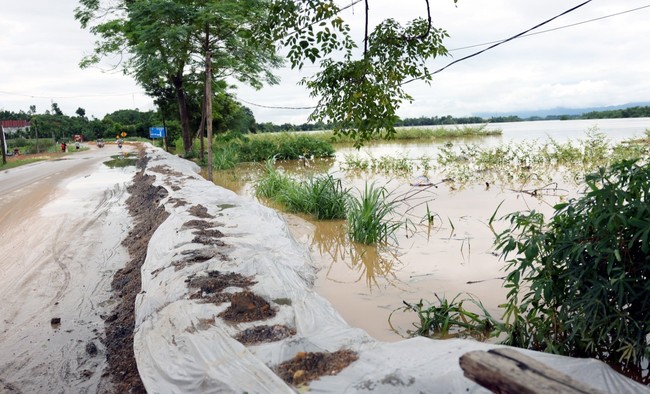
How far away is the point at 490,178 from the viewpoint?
11914mm

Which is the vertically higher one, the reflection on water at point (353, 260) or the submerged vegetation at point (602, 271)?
the submerged vegetation at point (602, 271)

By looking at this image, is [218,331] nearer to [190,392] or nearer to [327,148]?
[190,392]

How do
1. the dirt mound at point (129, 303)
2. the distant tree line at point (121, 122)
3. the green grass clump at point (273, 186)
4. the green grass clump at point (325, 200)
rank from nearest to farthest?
the dirt mound at point (129, 303), the green grass clump at point (325, 200), the green grass clump at point (273, 186), the distant tree line at point (121, 122)

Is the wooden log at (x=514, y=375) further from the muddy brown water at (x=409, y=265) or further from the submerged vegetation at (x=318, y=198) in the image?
the submerged vegetation at (x=318, y=198)

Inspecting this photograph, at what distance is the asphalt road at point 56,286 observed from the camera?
10.8 ft

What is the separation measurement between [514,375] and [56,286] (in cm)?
473

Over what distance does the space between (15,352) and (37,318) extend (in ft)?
2.12

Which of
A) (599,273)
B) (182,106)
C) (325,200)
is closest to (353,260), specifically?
(325,200)

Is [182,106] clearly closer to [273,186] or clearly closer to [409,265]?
[273,186]

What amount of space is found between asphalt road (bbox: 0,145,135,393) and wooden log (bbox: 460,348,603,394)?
2373 millimetres

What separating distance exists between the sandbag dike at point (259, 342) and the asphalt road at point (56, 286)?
55 centimetres

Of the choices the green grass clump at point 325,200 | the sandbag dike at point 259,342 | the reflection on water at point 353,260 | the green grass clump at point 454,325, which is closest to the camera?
the sandbag dike at point 259,342

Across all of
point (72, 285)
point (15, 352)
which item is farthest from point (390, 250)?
point (15, 352)

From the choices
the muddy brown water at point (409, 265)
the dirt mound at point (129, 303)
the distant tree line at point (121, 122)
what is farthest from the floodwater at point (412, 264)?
the distant tree line at point (121, 122)
